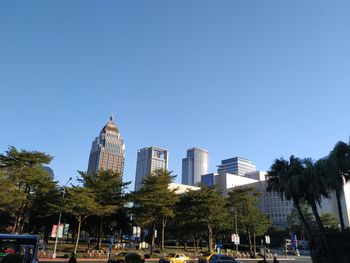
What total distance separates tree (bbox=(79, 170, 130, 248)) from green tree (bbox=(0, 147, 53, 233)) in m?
6.80

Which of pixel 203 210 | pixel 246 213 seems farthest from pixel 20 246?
pixel 246 213

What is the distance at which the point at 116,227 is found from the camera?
70938 mm

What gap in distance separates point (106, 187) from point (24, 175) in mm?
13927

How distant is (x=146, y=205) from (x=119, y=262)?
81.6 ft

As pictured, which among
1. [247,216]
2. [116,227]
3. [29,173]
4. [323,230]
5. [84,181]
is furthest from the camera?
[247,216]

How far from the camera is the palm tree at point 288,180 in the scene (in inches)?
1350

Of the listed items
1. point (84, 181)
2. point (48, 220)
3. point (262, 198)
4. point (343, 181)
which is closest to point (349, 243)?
point (343, 181)

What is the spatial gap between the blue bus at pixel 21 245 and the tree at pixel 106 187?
3005cm

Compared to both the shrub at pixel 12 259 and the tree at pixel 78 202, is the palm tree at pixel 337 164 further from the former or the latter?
the tree at pixel 78 202

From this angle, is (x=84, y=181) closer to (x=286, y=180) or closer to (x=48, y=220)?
(x=48, y=220)

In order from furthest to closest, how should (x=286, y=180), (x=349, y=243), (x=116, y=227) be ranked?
(x=116, y=227), (x=286, y=180), (x=349, y=243)

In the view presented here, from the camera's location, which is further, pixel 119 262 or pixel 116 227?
pixel 116 227

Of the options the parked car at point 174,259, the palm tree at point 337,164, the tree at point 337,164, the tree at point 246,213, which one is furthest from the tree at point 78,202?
the tree at point 246,213

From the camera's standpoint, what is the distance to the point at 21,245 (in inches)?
1022
